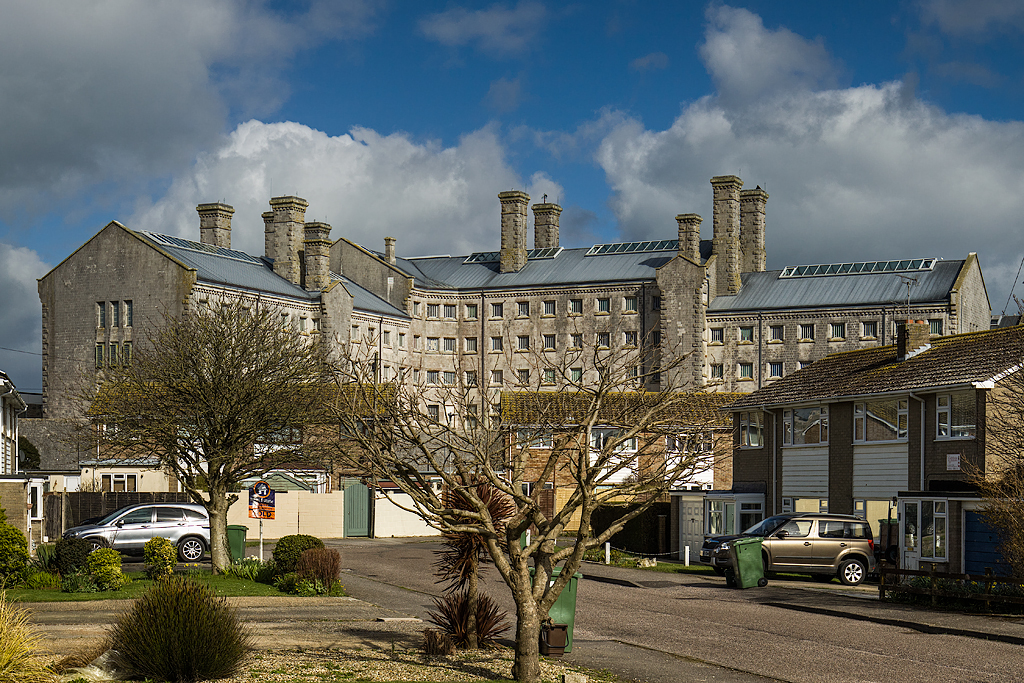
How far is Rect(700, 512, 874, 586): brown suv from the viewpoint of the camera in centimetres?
3169

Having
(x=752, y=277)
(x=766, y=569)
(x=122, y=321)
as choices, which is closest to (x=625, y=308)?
(x=752, y=277)

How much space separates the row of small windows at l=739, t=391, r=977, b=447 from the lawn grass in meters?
19.2

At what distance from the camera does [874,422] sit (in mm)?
36062

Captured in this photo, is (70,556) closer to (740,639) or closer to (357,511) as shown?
(740,639)

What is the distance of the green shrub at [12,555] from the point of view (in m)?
24.9

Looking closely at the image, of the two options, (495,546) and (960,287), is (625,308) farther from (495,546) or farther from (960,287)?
(495,546)

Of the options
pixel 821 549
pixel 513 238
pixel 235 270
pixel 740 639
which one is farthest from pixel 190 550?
pixel 513 238

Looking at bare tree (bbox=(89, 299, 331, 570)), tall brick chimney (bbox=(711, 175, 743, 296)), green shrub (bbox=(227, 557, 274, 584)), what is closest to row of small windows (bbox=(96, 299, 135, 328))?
tall brick chimney (bbox=(711, 175, 743, 296))

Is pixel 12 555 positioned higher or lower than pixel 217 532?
lower

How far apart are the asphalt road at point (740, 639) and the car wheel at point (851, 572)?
6.63 ft

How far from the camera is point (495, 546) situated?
14219 millimetres

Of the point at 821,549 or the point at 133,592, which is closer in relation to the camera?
the point at 133,592

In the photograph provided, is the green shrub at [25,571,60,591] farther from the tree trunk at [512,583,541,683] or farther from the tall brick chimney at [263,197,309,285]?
the tall brick chimney at [263,197,309,285]

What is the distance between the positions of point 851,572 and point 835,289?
57201mm
